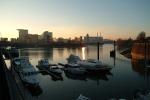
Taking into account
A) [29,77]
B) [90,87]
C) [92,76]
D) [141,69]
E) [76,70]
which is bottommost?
[90,87]

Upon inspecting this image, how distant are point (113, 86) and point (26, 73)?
13926mm

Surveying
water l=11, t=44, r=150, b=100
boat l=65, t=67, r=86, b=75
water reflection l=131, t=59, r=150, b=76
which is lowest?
water l=11, t=44, r=150, b=100

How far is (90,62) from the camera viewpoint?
52.4 meters

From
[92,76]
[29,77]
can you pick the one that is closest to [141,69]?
[92,76]

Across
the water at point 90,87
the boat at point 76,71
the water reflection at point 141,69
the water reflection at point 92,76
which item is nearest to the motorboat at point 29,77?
the water at point 90,87

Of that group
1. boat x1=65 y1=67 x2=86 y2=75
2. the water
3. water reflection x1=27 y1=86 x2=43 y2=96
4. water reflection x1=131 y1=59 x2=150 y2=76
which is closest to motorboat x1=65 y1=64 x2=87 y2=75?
boat x1=65 y1=67 x2=86 y2=75

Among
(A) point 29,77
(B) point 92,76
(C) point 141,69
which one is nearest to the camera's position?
(A) point 29,77

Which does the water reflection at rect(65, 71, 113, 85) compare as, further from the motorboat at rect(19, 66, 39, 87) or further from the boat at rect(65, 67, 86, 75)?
the motorboat at rect(19, 66, 39, 87)

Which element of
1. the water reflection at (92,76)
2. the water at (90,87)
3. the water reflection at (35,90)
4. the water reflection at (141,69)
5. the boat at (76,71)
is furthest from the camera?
the water reflection at (141,69)

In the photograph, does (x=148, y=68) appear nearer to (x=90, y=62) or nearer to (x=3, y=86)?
(x=90, y=62)

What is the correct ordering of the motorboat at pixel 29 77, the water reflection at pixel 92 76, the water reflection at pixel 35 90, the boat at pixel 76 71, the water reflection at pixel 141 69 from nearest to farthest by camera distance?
the water reflection at pixel 35 90, the motorboat at pixel 29 77, the water reflection at pixel 92 76, the boat at pixel 76 71, the water reflection at pixel 141 69

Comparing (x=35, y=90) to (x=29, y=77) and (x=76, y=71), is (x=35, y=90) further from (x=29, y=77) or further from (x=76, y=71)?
(x=76, y=71)

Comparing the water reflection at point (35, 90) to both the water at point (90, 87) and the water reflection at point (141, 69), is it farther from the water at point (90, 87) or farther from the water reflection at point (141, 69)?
the water reflection at point (141, 69)

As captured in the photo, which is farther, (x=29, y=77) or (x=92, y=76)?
(x=92, y=76)
